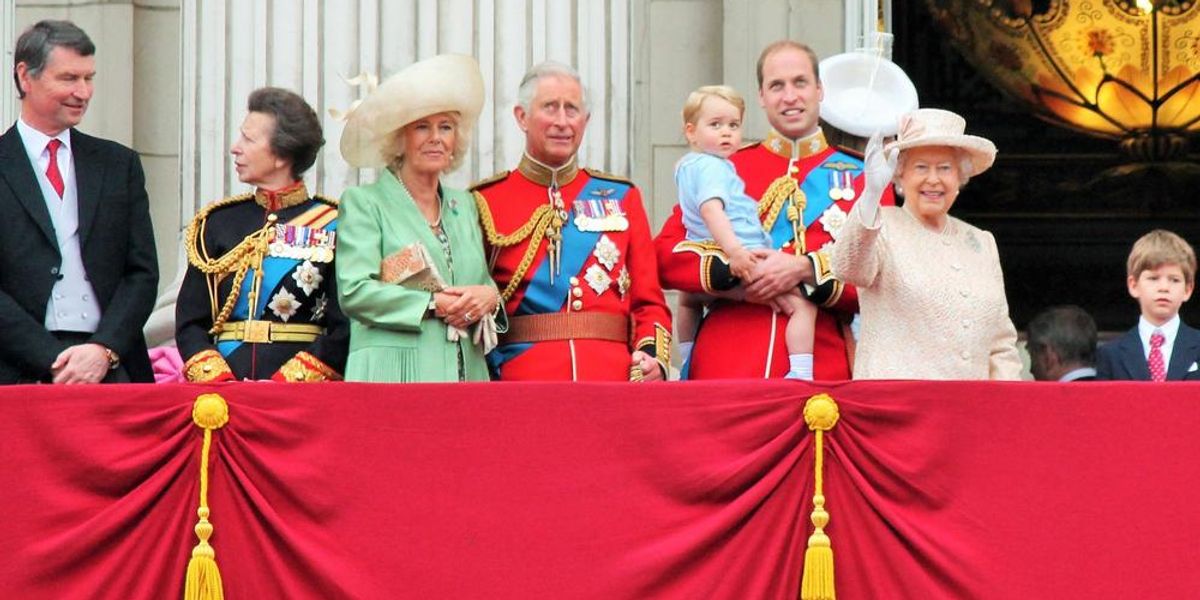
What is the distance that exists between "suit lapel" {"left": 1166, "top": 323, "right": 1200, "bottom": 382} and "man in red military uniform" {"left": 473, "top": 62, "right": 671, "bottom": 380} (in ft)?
5.10

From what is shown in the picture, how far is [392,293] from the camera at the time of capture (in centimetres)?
751

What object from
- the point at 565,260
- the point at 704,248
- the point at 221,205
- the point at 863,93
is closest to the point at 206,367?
the point at 221,205

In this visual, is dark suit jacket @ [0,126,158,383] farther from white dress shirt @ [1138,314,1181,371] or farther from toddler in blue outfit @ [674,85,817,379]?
white dress shirt @ [1138,314,1181,371]

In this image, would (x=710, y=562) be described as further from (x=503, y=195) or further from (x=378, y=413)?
(x=503, y=195)

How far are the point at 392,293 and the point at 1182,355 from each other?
97.1 inches

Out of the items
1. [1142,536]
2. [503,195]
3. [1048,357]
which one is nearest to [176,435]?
[503,195]

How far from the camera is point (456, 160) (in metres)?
7.92

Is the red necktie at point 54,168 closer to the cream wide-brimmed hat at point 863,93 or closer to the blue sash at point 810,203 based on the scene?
the blue sash at point 810,203

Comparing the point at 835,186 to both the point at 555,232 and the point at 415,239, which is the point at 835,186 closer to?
the point at 555,232

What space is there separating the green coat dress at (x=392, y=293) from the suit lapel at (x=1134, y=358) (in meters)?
1.99

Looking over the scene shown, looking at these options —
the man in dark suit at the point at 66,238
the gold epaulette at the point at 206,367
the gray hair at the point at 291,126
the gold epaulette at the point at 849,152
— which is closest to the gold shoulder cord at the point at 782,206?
the gold epaulette at the point at 849,152

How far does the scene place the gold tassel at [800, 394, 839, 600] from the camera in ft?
22.9

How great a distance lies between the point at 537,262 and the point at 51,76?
1.47 meters

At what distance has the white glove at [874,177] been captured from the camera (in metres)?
7.17
